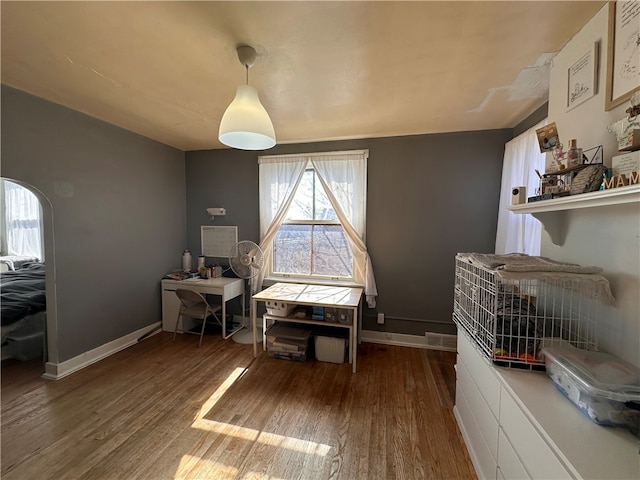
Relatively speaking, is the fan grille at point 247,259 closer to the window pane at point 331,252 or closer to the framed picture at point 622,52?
the window pane at point 331,252

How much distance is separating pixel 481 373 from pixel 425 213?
1.85 m

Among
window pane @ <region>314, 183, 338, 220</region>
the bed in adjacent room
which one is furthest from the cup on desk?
window pane @ <region>314, 183, 338, 220</region>

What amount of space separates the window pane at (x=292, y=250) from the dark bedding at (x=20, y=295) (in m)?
2.52

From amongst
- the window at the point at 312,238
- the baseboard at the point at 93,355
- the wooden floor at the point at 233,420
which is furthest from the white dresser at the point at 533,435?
the baseboard at the point at 93,355

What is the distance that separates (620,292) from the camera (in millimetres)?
1061

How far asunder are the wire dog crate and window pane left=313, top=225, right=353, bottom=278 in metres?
1.96

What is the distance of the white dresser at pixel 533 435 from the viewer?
29.9 inches

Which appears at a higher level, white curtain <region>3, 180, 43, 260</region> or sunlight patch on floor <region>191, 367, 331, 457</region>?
white curtain <region>3, 180, 43, 260</region>

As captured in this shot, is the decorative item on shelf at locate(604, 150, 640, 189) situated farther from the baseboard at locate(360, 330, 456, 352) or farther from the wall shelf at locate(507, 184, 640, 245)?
the baseboard at locate(360, 330, 456, 352)

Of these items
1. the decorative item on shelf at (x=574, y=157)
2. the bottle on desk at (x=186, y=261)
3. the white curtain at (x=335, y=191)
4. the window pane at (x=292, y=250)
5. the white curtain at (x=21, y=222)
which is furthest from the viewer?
the white curtain at (x=21, y=222)

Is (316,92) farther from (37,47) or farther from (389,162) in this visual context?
(37,47)

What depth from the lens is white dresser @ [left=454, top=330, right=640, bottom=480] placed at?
759mm

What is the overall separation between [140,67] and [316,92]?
1209mm

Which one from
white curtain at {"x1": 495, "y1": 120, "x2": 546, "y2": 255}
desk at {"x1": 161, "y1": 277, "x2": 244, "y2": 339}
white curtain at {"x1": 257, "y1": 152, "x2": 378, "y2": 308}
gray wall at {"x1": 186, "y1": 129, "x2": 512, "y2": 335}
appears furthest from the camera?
desk at {"x1": 161, "y1": 277, "x2": 244, "y2": 339}
